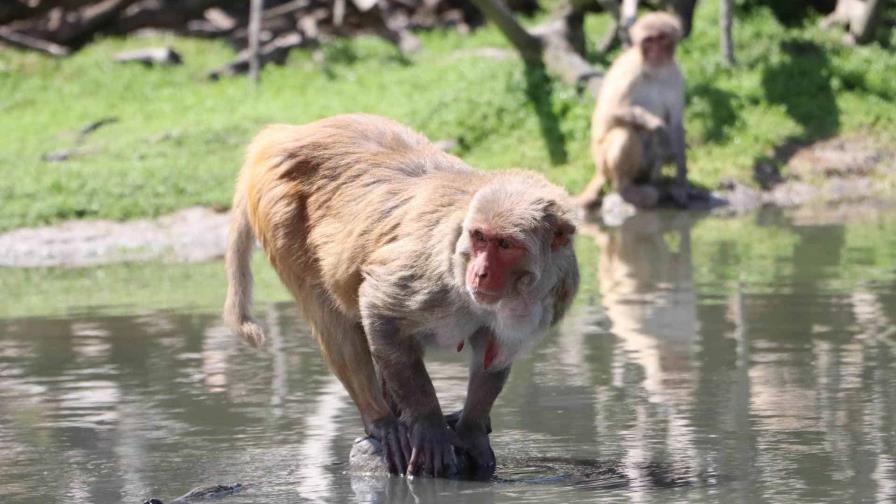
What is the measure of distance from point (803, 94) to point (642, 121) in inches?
118

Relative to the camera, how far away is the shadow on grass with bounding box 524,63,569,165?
17.7 metres

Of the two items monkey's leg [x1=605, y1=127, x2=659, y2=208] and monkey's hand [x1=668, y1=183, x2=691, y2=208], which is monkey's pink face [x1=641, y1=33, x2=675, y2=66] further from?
monkey's hand [x1=668, y1=183, x2=691, y2=208]

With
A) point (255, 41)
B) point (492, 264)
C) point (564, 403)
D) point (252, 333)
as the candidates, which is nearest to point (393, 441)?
point (252, 333)

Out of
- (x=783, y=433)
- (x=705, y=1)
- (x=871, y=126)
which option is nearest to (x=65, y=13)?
(x=705, y=1)

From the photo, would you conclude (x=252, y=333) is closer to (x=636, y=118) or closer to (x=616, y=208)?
(x=616, y=208)

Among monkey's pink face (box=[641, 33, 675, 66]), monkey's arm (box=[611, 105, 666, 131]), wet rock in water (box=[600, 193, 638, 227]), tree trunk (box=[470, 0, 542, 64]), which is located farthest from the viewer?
tree trunk (box=[470, 0, 542, 64])

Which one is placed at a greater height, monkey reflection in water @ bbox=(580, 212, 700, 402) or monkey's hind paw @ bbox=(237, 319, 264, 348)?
monkey's hind paw @ bbox=(237, 319, 264, 348)

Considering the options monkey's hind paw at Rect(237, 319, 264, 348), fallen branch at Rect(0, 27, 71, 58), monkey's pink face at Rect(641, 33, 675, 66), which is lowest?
monkey's hind paw at Rect(237, 319, 264, 348)

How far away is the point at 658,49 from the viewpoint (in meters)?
16.2

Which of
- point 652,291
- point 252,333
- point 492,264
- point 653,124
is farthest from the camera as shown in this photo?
point 653,124

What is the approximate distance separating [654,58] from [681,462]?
10.8m

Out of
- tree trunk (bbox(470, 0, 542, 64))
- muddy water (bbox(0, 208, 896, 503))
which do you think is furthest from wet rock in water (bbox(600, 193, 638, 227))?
muddy water (bbox(0, 208, 896, 503))

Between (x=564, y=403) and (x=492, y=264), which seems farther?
(x=564, y=403)

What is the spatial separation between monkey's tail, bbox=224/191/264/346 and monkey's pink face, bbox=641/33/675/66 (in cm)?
984
